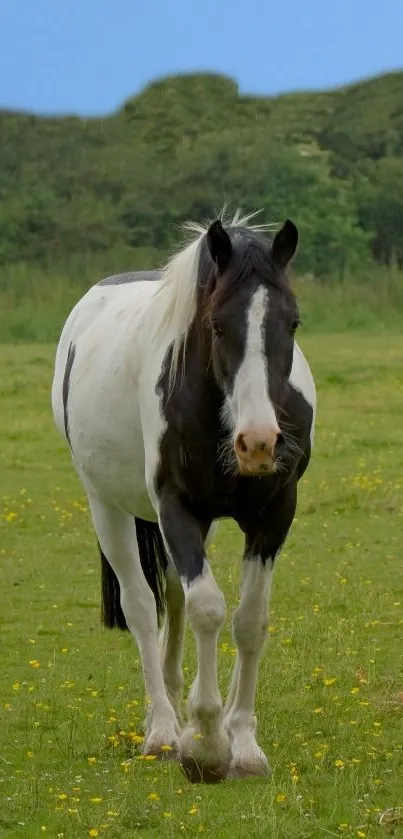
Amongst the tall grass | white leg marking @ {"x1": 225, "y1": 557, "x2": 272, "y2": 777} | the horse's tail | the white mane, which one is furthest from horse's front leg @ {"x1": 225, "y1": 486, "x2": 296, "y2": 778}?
the tall grass

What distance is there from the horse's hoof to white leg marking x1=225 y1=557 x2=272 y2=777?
10 centimetres

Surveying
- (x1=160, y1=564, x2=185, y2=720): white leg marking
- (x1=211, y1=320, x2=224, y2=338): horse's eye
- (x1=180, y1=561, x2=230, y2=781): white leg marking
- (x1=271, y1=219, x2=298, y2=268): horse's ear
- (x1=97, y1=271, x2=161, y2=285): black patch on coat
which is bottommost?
(x1=160, y1=564, x2=185, y2=720): white leg marking

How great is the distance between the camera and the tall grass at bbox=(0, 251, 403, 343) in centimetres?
2786

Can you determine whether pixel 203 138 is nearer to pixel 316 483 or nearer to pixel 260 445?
pixel 316 483

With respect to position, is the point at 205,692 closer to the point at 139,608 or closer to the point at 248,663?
the point at 248,663

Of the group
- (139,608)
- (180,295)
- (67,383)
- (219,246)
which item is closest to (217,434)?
(180,295)

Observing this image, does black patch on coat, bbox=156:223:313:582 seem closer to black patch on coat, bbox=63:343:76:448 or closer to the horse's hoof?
the horse's hoof

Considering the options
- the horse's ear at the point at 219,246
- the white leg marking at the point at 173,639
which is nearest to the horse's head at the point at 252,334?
the horse's ear at the point at 219,246

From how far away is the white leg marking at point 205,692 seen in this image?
5.13 meters

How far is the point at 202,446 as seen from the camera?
5.29m

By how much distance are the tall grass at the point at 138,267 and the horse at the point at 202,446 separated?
20406 mm

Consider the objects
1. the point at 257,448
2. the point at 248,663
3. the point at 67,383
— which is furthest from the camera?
the point at 67,383

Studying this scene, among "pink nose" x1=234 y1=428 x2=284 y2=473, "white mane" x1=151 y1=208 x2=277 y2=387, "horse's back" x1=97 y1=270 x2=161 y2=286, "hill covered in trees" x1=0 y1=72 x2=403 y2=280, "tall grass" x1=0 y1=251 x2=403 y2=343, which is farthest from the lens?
"hill covered in trees" x1=0 y1=72 x2=403 y2=280

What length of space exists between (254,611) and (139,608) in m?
0.94
